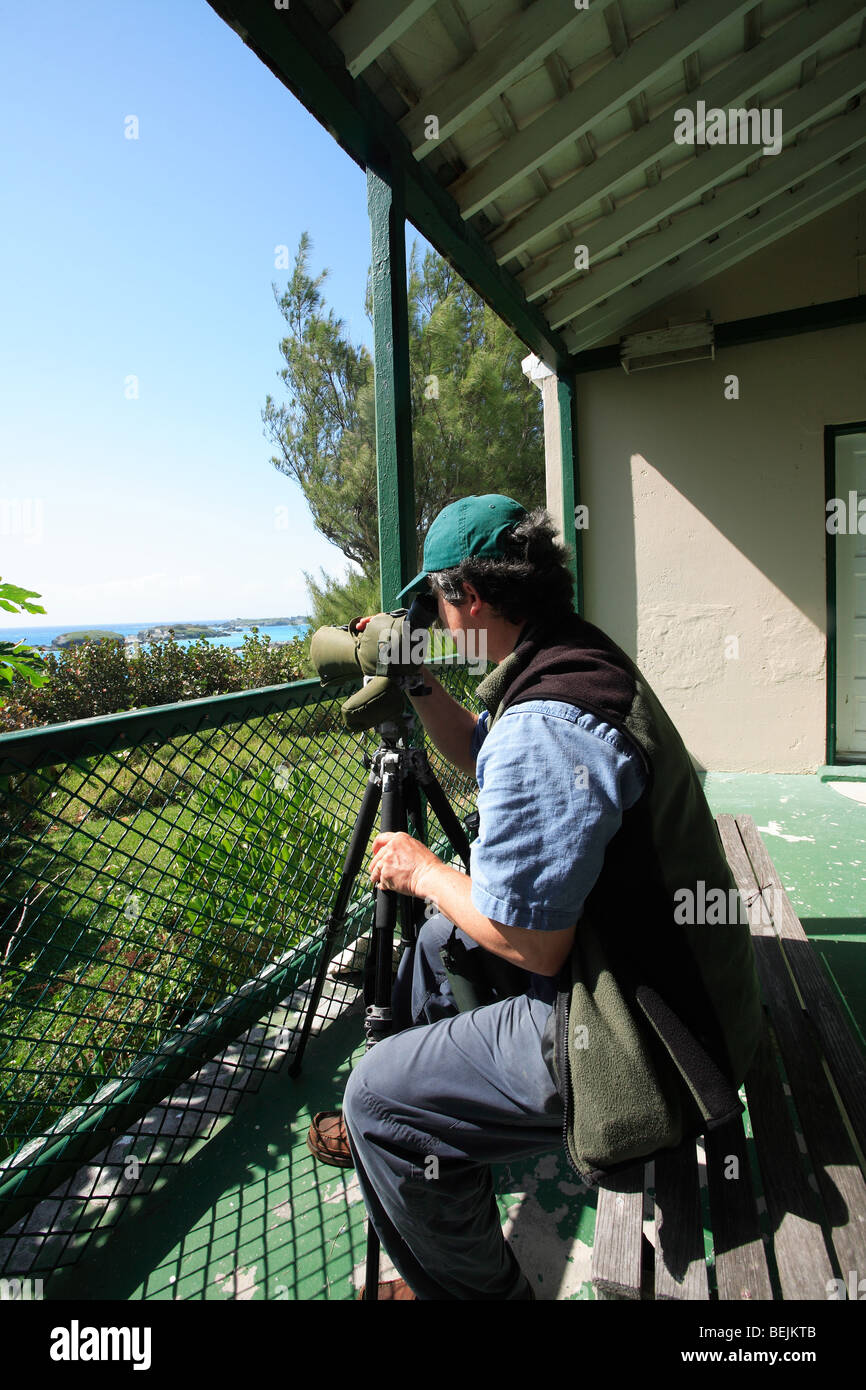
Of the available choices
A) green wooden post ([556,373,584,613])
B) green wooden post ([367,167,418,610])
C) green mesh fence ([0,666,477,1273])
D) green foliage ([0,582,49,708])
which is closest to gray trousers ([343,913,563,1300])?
green mesh fence ([0,666,477,1273])

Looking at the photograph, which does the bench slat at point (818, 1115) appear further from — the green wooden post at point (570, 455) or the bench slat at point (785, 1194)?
the green wooden post at point (570, 455)

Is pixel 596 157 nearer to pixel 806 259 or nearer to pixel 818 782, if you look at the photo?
pixel 806 259

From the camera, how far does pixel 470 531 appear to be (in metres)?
1.52

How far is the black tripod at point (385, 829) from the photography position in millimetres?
1713

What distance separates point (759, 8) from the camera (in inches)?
118

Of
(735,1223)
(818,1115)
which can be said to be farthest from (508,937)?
(818,1115)

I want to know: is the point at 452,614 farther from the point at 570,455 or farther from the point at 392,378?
the point at 570,455

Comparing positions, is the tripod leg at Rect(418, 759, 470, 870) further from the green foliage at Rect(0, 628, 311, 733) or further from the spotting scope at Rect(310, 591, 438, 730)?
the green foliage at Rect(0, 628, 311, 733)

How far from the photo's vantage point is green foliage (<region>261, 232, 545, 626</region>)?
16.0 m

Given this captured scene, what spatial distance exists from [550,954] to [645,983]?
16cm

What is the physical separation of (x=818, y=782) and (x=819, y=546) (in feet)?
5.30
